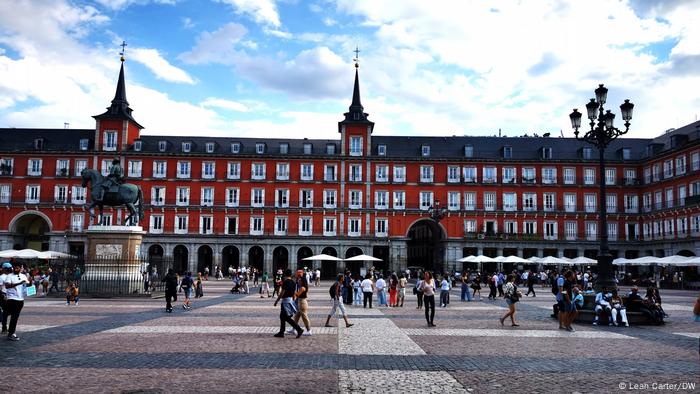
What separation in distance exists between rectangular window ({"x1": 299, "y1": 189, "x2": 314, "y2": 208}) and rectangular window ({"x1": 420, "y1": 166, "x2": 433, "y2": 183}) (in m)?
12.3

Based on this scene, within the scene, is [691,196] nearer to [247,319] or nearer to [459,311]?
[459,311]

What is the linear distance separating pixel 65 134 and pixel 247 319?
57.8 meters

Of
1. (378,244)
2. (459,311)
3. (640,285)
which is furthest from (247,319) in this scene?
(378,244)

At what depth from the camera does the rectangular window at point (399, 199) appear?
62.8 meters

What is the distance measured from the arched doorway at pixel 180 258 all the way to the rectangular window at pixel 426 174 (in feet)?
89.0

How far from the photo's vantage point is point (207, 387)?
329 inches

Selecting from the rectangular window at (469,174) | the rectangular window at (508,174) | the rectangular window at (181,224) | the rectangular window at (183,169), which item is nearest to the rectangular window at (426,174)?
the rectangular window at (469,174)

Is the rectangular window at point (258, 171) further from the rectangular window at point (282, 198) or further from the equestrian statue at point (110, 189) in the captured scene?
the equestrian statue at point (110, 189)

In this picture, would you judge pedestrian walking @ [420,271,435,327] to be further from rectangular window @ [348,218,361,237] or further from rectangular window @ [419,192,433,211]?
rectangular window @ [419,192,433,211]

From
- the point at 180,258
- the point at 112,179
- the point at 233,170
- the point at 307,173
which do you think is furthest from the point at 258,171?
the point at 112,179

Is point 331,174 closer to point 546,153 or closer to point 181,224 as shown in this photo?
point 181,224

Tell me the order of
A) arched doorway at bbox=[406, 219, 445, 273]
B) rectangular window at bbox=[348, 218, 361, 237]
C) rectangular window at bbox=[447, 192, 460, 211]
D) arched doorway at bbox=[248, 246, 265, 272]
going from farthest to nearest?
arched doorway at bbox=[248, 246, 265, 272] < arched doorway at bbox=[406, 219, 445, 273] < rectangular window at bbox=[447, 192, 460, 211] < rectangular window at bbox=[348, 218, 361, 237]

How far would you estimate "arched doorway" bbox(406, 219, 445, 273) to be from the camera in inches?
2520

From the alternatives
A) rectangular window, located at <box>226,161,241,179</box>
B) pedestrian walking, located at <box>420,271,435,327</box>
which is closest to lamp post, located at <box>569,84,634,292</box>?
pedestrian walking, located at <box>420,271,435,327</box>
